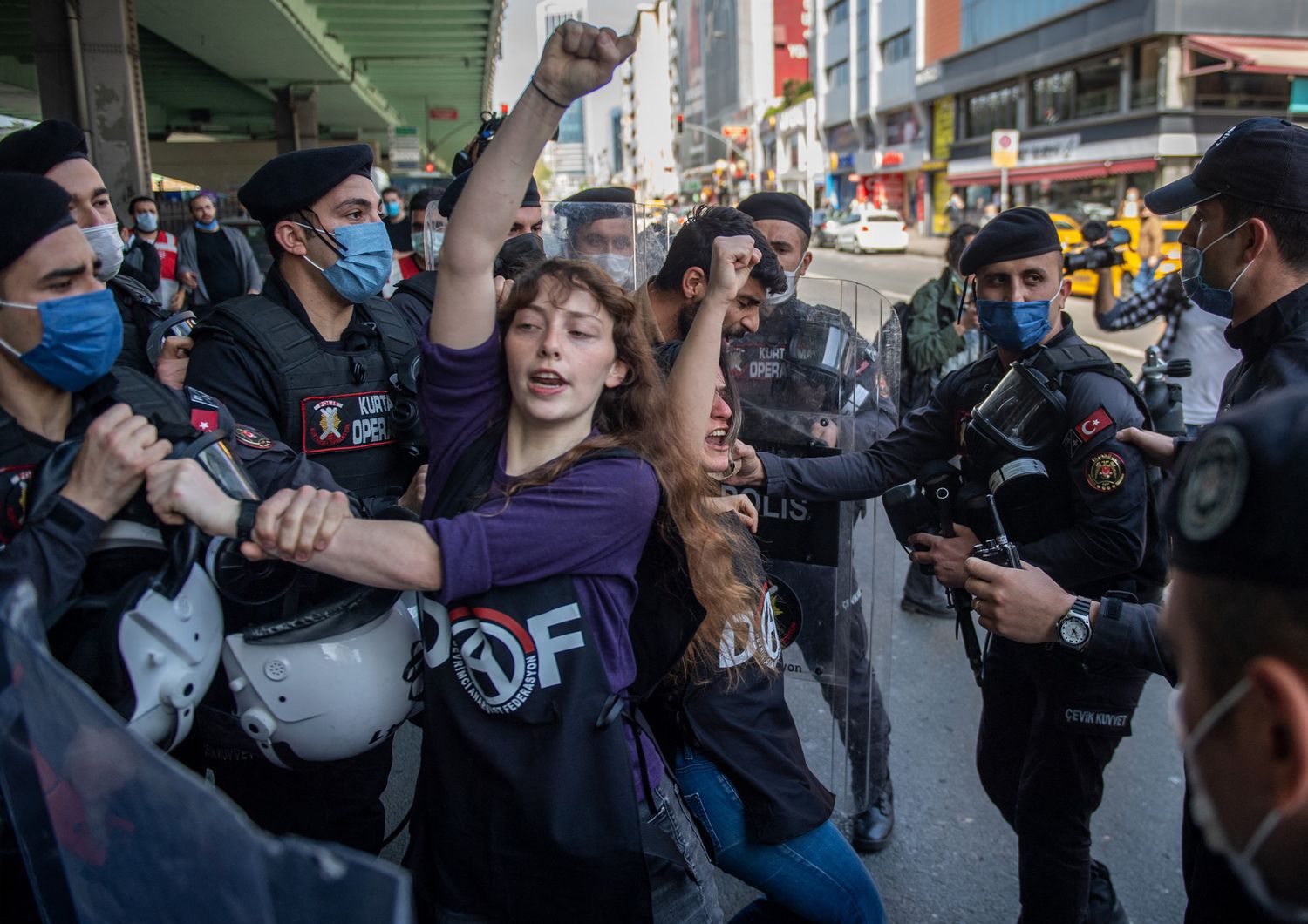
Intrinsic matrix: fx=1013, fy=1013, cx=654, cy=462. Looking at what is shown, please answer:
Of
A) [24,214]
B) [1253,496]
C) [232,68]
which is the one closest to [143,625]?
[24,214]

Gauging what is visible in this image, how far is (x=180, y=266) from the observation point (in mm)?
8242

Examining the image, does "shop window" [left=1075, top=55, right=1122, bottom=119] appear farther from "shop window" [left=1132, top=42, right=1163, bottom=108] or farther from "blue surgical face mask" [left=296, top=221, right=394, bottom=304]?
"blue surgical face mask" [left=296, top=221, right=394, bottom=304]

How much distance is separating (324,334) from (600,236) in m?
1.03

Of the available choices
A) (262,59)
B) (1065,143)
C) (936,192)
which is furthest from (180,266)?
(936,192)

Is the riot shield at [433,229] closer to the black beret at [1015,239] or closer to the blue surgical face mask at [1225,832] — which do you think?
the black beret at [1015,239]

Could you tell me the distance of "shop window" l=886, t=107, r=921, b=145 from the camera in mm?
47125

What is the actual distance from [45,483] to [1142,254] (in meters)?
12.1

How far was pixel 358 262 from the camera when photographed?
279 cm

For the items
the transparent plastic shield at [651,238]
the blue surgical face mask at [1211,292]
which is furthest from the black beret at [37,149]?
the blue surgical face mask at [1211,292]

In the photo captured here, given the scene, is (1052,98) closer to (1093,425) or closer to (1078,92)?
(1078,92)

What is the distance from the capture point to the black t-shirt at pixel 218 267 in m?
8.23

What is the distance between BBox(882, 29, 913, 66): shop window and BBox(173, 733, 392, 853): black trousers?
160ft

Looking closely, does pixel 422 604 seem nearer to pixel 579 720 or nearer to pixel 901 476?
pixel 579 720

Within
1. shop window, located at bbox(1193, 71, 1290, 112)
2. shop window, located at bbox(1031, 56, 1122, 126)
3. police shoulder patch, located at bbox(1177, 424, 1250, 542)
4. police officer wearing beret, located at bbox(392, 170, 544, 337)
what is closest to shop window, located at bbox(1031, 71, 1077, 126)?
shop window, located at bbox(1031, 56, 1122, 126)
